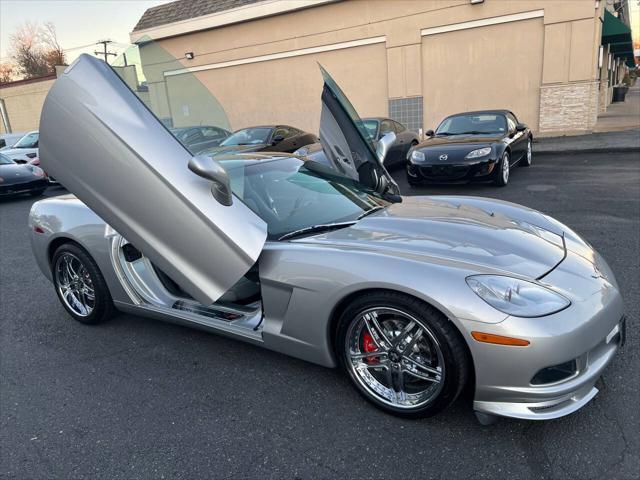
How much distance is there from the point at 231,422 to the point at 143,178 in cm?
141

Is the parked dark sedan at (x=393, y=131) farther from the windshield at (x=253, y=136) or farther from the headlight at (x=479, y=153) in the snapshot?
the headlight at (x=479, y=153)

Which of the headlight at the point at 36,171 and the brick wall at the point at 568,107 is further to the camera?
the brick wall at the point at 568,107

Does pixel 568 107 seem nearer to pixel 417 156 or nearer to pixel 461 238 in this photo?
pixel 417 156

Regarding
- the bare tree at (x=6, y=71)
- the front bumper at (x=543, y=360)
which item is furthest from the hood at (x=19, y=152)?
the bare tree at (x=6, y=71)

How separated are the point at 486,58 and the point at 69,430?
14.4 meters

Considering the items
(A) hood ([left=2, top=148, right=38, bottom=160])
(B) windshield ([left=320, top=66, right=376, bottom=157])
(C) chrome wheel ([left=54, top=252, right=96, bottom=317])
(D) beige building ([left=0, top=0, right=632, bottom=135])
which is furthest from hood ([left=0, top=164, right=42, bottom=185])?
(B) windshield ([left=320, top=66, right=376, bottom=157])

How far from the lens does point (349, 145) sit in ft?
12.6

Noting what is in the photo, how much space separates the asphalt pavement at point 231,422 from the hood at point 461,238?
2.58ft

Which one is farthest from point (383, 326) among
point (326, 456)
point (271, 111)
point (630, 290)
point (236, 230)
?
point (271, 111)

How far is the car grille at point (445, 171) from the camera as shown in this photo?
7.84m

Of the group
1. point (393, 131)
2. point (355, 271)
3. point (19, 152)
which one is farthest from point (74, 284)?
point (19, 152)

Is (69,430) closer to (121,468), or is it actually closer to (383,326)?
(121,468)

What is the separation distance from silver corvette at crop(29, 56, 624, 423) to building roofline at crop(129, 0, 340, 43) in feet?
47.2

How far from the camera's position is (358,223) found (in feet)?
9.76
